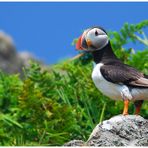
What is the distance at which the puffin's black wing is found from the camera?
7945mm

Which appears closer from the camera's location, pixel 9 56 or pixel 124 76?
pixel 124 76

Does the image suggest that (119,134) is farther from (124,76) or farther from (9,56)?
(9,56)

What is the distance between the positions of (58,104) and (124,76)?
1522 millimetres

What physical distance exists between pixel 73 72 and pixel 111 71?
2.53m

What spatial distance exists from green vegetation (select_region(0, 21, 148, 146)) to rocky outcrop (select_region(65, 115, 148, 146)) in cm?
143

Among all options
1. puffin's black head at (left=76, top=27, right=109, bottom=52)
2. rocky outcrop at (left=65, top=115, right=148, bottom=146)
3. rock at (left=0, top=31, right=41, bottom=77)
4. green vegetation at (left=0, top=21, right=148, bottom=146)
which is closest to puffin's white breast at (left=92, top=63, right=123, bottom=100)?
puffin's black head at (left=76, top=27, right=109, bottom=52)

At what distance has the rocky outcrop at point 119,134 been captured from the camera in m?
7.15

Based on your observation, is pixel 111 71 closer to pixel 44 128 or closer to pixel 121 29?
pixel 44 128

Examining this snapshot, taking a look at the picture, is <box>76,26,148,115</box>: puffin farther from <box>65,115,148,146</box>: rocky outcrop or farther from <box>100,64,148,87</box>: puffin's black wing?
<box>65,115,148,146</box>: rocky outcrop

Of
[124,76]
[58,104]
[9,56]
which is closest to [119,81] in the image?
[124,76]

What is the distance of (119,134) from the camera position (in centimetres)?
723

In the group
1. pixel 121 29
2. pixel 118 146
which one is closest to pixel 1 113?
pixel 121 29

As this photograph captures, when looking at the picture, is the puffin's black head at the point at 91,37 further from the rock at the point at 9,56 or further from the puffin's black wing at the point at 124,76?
the rock at the point at 9,56

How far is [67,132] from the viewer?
9078 mm
